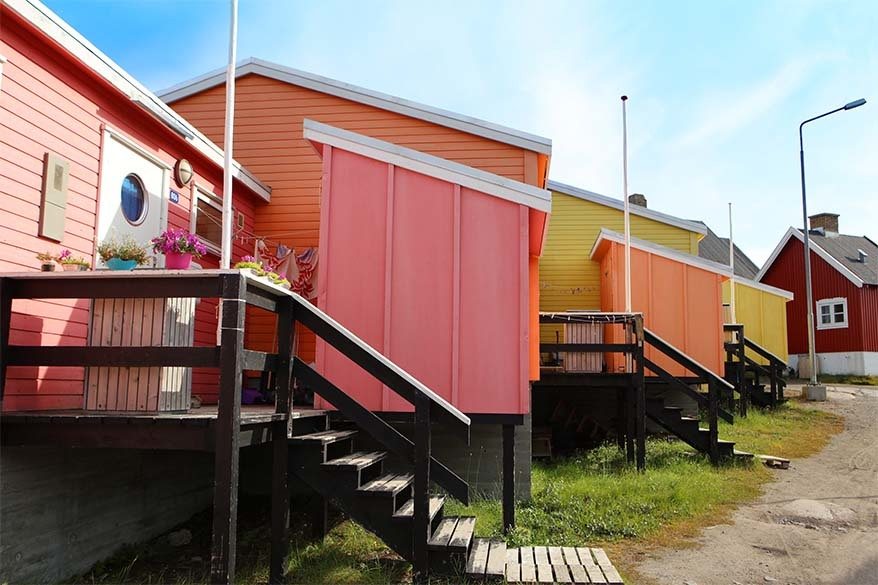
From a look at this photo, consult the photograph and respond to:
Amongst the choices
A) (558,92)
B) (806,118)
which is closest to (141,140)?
(558,92)

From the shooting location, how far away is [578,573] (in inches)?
202

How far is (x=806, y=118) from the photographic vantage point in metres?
18.7

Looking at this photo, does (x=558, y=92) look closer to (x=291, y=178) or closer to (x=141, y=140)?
(x=291, y=178)

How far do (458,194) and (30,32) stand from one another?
4.01 metres

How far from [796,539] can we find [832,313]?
2191 centimetres

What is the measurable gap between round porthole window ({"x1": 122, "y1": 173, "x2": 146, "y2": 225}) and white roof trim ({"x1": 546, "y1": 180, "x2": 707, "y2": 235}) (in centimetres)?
1185

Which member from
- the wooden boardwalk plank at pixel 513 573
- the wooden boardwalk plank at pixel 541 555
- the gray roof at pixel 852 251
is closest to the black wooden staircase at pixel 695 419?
the wooden boardwalk plank at pixel 541 555

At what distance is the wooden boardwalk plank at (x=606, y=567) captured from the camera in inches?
195

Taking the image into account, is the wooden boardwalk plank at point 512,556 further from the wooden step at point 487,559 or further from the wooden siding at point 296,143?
the wooden siding at point 296,143

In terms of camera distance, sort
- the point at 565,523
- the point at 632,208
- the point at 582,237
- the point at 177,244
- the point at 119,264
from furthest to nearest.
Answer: the point at 582,237 → the point at 632,208 → the point at 565,523 → the point at 177,244 → the point at 119,264

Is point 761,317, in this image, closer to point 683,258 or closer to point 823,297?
point 683,258

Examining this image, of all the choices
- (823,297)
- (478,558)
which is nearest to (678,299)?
(478,558)

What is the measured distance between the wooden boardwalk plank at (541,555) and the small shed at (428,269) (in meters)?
1.46

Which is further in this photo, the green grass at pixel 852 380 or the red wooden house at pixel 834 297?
the red wooden house at pixel 834 297
